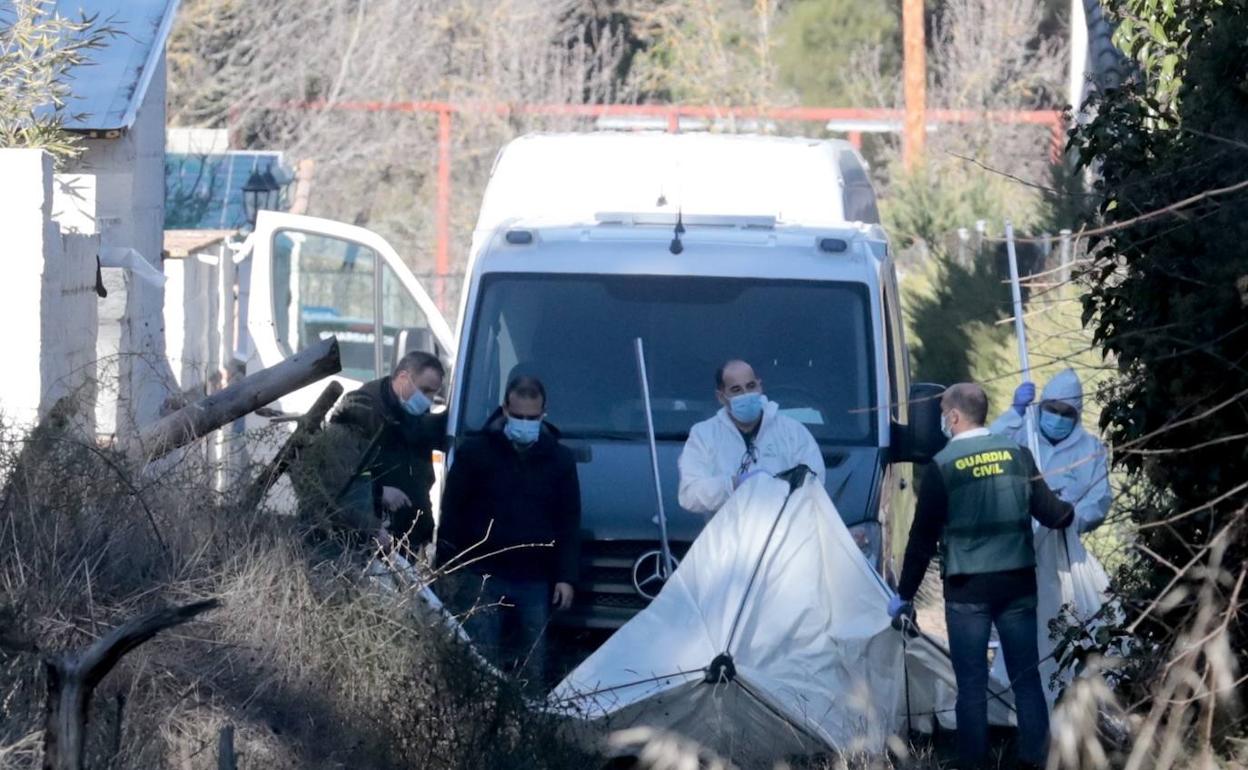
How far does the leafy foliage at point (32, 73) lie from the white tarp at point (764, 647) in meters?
4.85

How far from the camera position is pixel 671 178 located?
8992mm

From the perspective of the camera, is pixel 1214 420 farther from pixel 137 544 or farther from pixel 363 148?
pixel 363 148

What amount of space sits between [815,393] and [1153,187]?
9.57 ft

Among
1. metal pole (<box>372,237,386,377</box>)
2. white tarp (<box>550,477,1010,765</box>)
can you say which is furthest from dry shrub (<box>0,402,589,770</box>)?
metal pole (<box>372,237,386,377</box>)

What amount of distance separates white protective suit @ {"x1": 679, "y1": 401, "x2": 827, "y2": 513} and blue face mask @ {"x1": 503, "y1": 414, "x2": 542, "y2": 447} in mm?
590

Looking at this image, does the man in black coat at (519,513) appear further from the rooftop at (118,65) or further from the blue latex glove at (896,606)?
the rooftop at (118,65)

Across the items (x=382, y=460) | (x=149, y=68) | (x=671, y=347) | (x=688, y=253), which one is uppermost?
(x=149, y=68)

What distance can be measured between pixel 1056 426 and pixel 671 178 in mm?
2364

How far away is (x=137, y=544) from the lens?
5.92 metres

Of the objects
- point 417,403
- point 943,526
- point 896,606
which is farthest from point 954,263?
point 896,606

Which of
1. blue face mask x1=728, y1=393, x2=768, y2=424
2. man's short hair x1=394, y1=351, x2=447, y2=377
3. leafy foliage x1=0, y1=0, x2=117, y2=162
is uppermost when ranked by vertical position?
leafy foliage x1=0, y1=0, x2=117, y2=162

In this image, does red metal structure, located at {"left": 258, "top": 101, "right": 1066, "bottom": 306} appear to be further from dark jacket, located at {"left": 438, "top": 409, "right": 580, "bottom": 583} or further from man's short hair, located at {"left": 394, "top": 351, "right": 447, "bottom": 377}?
dark jacket, located at {"left": 438, "top": 409, "right": 580, "bottom": 583}

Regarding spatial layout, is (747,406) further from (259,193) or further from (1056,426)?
(259,193)

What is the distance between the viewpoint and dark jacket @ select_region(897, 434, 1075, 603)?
671cm
